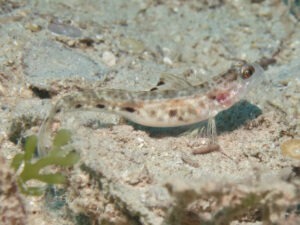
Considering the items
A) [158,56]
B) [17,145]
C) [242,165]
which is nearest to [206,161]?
[242,165]

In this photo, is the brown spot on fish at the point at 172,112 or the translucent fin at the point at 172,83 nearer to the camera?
the brown spot on fish at the point at 172,112

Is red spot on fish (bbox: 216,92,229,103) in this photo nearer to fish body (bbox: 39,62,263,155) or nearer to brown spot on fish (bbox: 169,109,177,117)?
fish body (bbox: 39,62,263,155)

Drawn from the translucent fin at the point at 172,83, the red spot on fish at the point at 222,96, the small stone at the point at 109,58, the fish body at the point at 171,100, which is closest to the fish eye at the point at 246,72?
the fish body at the point at 171,100

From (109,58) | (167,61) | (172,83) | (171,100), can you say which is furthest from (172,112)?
(167,61)

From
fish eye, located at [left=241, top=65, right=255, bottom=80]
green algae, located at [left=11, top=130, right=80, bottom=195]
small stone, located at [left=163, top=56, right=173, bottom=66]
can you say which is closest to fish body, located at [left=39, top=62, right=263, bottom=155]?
fish eye, located at [left=241, top=65, right=255, bottom=80]

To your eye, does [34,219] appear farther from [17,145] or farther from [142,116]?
[142,116]

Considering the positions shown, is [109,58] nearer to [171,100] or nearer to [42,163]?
[171,100]

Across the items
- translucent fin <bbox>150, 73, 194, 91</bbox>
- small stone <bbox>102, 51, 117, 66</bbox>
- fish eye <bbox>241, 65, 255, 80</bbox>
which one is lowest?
translucent fin <bbox>150, 73, 194, 91</bbox>

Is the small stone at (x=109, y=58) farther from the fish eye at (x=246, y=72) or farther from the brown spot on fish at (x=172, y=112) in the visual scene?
the fish eye at (x=246, y=72)

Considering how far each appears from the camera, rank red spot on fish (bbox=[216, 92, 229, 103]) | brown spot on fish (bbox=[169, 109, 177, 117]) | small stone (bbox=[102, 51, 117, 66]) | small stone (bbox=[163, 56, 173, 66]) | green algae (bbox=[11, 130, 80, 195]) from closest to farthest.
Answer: green algae (bbox=[11, 130, 80, 195]) → brown spot on fish (bbox=[169, 109, 177, 117]) → red spot on fish (bbox=[216, 92, 229, 103]) → small stone (bbox=[102, 51, 117, 66]) → small stone (bbox=[163, 56, 173, 66])
